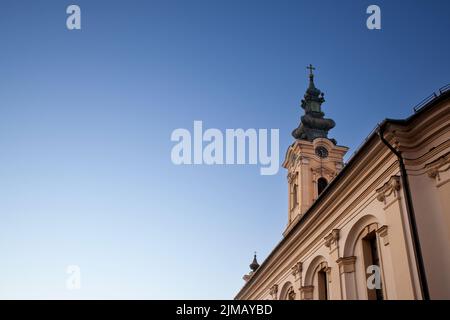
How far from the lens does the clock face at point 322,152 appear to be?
3369 centimetres

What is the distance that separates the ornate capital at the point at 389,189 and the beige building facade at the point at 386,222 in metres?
0.03

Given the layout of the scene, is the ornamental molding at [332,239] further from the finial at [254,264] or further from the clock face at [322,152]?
the finial at [254,264]

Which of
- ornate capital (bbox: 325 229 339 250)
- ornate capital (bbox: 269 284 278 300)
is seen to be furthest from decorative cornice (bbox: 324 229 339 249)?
ornate capital (bbox: 269 284 278 300)

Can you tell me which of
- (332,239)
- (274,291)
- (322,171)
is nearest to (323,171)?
(322,171)

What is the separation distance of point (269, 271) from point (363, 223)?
420 inches

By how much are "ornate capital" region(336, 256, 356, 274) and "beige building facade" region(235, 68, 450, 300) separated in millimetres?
33

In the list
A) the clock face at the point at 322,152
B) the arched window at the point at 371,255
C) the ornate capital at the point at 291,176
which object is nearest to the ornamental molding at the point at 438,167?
the arched window at the point at 371,255

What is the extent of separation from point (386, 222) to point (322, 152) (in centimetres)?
2076

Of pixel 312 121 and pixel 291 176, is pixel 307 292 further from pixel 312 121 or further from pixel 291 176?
pixel 312 121

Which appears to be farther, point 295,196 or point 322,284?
point 295,196

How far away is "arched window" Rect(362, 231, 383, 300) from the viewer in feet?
47.3

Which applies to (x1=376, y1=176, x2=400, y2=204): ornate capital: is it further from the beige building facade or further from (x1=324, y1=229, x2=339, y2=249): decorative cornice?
(x1=324, y1=229, x2=339, y2=249): decorative cornice

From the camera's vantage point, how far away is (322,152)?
1336 inches
